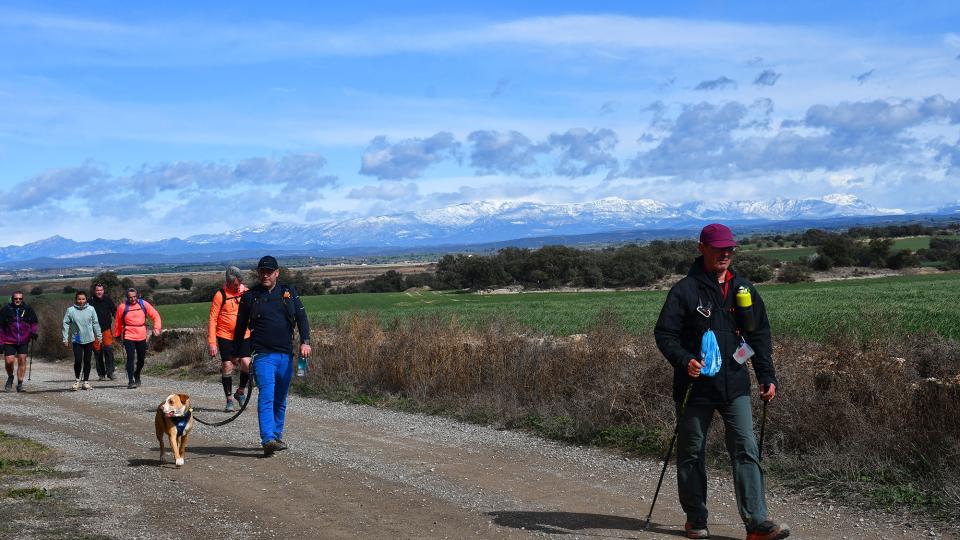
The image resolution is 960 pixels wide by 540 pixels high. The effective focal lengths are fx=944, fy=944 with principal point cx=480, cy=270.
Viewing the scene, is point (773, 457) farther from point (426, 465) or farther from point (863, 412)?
point (426, 465)

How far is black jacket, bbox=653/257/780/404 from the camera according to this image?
6.54m

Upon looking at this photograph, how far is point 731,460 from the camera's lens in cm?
665

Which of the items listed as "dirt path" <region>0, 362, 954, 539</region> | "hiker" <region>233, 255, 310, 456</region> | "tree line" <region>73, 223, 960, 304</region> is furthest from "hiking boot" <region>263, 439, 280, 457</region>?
"tree line" <region>73, 223, 960, 304</region>

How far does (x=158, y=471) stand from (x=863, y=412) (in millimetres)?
7061

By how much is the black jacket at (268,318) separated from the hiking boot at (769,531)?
565cm

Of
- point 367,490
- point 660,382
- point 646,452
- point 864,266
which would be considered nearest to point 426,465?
point 367,490

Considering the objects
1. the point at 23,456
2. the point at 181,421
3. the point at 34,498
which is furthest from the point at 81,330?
the point at 34,498

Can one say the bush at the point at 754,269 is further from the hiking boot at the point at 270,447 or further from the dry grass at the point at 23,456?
the dry grass at the point at 23,456

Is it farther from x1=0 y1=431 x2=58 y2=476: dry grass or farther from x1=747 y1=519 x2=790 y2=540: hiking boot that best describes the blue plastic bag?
x1=0 y1=431 x2=58 y2=476: dry grass

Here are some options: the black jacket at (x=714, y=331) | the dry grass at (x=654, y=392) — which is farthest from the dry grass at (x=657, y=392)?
the black jacket at (x=714, y=331)

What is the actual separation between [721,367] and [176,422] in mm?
5967

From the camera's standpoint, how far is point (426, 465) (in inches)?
388

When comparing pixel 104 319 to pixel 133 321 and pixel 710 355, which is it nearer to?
pixel 133 321

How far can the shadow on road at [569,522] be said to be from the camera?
7105mm
